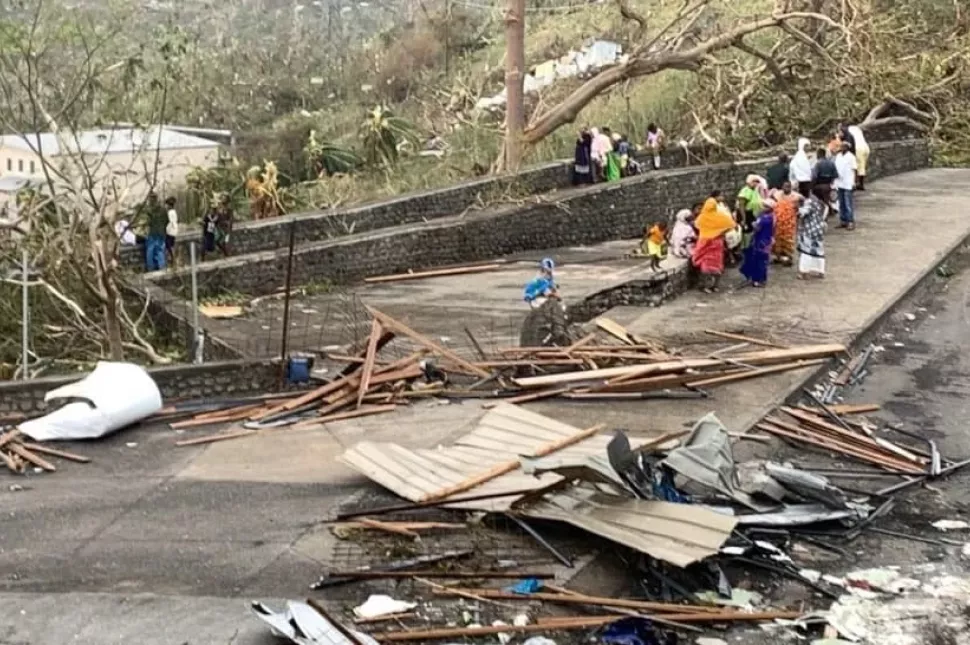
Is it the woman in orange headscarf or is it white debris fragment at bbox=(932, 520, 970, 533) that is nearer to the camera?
white debris fragment at bbox=(932, 520, 970, 533)

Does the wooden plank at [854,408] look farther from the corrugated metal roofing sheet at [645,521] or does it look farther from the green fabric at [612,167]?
the green fabric at [612,167]

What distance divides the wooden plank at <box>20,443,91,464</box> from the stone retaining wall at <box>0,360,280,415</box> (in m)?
1.14

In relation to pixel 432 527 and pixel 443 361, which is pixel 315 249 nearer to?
pixel 443 361

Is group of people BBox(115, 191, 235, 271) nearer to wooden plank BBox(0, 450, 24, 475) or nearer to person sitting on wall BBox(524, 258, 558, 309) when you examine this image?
person sitting on wall BBox(524, 258, 558, 309)

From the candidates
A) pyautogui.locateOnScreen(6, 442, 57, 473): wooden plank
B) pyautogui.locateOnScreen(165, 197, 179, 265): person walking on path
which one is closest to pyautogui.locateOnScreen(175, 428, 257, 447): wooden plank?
pyautogui.locateOnScreen(6, 442, 57, 473): wooden plank

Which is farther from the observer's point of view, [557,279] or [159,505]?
[557,279]

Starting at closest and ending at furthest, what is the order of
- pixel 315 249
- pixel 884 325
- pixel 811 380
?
pixel 811 380, pixel 884 325, pixel 315 249

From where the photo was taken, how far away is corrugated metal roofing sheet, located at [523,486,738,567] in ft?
24.8

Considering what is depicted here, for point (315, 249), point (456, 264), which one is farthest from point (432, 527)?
point (456, 264)

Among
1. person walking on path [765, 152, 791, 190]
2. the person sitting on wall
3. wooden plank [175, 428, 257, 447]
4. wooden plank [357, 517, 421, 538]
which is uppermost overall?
person walking on path [765, 152, 791, 190]

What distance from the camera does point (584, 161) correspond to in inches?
993

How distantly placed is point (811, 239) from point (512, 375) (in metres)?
5.89

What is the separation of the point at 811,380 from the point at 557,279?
27.7 feet

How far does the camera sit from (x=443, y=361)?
12.6 meters
